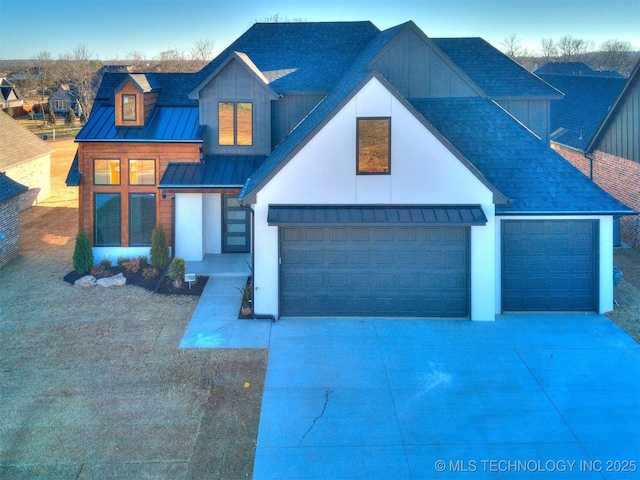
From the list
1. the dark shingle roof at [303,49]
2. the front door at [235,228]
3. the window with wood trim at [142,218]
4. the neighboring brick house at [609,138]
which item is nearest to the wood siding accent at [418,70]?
the dark shingle roof at [303,49]

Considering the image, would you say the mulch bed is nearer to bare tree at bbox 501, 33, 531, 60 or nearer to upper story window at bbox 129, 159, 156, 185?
upper story window at bbox 129, 159, 156, 185

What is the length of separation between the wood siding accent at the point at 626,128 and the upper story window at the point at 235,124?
11640mm

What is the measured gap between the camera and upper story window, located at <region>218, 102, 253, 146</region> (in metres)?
17.3

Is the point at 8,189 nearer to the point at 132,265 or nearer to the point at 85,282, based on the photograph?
the point at 85,282

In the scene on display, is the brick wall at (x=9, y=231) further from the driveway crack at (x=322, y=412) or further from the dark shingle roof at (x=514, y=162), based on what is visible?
the dark shingle roof at (x=514, y=162)

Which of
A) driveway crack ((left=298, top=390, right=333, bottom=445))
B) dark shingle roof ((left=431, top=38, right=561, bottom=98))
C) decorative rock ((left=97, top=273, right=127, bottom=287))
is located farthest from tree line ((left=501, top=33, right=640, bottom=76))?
driveway crack ((left=298, top=390, right=333, bottom=445))

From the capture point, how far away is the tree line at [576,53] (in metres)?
80.7

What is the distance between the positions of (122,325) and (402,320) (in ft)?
20.2

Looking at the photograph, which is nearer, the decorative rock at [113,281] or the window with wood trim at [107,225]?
the decorative rock at [113,281]

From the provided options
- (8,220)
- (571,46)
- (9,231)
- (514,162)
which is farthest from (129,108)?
(571,46)

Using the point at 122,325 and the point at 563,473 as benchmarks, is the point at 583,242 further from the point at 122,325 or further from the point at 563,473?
the point at 122,325

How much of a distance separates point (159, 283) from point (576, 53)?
101 meters

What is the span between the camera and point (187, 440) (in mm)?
8562

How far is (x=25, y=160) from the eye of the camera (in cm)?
2480
